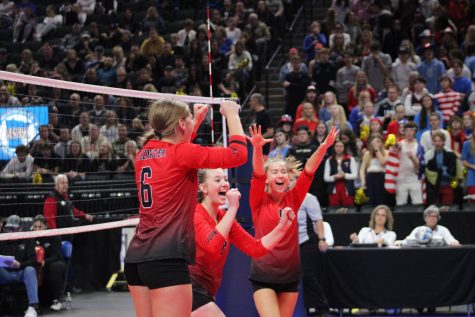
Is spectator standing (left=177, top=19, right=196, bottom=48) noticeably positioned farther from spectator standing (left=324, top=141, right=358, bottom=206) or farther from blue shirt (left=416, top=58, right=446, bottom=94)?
spectator standing (left=324, top=141, right=358, bottom=206)

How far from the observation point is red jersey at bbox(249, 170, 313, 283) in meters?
7.37

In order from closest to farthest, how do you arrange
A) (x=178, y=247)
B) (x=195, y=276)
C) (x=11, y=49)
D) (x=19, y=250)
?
1. (x=178, y=247)
2. (x=195, y=276)
3. (x=19, y=250)
4. (x=11, y=49)

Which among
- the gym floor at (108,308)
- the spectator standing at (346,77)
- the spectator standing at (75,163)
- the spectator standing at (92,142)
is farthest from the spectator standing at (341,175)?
the spectator standing at (75,163)

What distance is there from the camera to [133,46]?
20.3 meters

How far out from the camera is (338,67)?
17547 millimetres

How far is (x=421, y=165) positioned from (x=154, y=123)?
9138 millimetres

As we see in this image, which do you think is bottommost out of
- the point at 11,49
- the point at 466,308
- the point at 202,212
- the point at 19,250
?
the point at 466,308

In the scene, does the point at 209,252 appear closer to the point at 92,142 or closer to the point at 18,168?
the point at 18,168

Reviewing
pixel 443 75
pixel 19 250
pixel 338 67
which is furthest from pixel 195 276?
pixel 338 67

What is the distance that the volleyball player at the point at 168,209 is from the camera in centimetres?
504

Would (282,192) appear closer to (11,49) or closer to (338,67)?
(338,67)

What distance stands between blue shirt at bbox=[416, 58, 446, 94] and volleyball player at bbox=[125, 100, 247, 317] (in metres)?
11.8

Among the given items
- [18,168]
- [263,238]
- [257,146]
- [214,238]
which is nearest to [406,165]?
[18,168]

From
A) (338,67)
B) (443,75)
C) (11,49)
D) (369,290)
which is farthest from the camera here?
(11,49)
